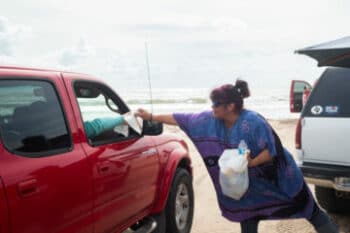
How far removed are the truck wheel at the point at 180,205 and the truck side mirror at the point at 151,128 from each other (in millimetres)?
875

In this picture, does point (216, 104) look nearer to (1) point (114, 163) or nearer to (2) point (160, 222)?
(1) point (114, 163)

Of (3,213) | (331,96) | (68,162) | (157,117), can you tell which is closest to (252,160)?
(157,117)

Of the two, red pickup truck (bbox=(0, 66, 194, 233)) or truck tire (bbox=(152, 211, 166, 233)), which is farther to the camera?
truck tire (bbox=(152, 211, 166, 233))

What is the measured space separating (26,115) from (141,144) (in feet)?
4.45

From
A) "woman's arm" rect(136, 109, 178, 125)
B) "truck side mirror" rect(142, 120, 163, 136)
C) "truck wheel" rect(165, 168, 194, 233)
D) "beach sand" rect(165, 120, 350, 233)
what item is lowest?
"beach sand" rect(165, 120, 350, 233)

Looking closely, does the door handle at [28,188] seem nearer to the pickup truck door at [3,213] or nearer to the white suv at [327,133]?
the pickup truck door at [3,213]

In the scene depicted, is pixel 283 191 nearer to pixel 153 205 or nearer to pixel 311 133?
pixel 153 205

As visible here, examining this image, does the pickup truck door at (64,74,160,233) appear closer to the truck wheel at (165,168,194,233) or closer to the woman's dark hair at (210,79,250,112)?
the truck wheel at (165,168,194,233)

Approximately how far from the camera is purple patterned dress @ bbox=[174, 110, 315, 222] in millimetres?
3342

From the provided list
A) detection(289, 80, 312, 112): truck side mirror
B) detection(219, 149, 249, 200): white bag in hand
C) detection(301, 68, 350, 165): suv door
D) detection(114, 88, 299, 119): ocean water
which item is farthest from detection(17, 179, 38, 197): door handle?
detection(114, 88, 299, 119): ocean water

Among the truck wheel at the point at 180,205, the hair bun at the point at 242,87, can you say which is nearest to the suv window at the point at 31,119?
the hair bun at the point at 242,87

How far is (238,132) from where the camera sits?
335 cm

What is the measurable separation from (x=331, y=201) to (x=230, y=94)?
3235 millimetres

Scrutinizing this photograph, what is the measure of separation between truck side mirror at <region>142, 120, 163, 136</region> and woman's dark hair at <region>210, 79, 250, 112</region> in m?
0.90
